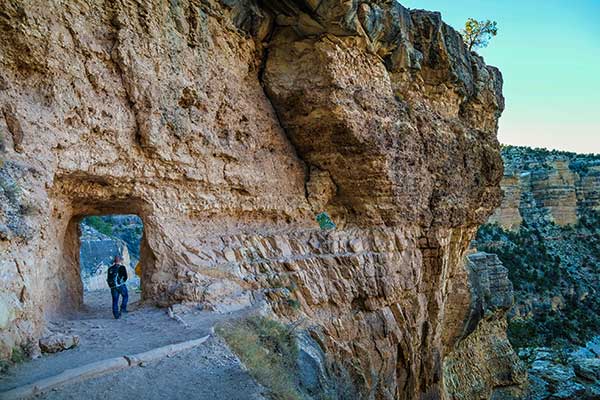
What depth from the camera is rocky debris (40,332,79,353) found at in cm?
525

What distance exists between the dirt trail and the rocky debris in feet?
0.34

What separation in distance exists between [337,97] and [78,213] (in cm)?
541

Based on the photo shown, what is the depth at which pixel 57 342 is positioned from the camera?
5.31 m

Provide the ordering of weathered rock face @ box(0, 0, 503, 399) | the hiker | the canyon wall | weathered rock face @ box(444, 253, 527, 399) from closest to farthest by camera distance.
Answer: weathered rock face @ box(0, 0, 503, 399) < the hiker < weathered rock face @ box(444, 253, 527, 399) < the canyon wall

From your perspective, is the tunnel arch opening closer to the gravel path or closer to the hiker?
the hiker

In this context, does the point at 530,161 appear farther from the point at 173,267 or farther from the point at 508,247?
the point at 173,267

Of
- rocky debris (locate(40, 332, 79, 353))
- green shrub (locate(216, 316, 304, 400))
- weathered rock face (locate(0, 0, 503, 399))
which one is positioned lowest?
green shrub (locate(216, 316, 304, 400))

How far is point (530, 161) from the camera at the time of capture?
5178 cm

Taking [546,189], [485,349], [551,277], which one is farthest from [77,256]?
[546,189]

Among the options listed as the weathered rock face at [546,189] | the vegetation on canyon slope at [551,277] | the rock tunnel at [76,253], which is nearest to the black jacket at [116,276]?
the rock tunnel at [76,253]

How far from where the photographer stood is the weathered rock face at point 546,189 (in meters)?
46.3

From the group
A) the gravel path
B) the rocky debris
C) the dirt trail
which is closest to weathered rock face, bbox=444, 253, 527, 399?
the dirt trail

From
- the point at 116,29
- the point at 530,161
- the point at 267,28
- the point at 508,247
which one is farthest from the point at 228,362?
the point at 530,161

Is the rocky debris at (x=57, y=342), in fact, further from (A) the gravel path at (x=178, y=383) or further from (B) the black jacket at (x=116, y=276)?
(B) the black jacket at (x=116, y=276)
